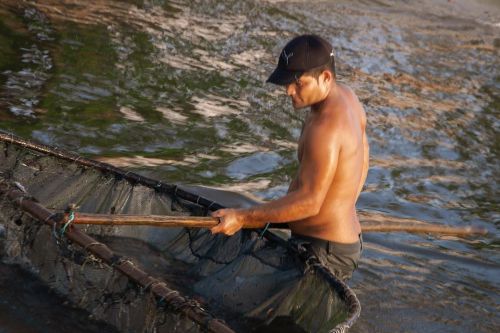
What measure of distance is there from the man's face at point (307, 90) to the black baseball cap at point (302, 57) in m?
0.05

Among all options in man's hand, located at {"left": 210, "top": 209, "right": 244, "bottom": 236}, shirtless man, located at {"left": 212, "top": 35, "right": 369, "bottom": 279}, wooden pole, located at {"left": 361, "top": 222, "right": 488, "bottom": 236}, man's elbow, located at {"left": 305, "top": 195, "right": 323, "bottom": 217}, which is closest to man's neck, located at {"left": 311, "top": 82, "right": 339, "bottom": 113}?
shirtless man, located at {"left": 212, "top": 35, "right": 369, "bottom": 279}

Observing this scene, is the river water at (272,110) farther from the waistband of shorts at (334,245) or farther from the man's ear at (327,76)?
the man's ear at (327,76)

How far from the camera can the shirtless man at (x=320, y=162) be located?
442 cm

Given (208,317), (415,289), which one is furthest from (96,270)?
(415,289)

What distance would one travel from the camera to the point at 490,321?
5.88 meters

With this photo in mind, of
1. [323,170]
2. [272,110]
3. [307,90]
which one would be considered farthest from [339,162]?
[272,110]

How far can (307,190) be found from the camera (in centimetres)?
446

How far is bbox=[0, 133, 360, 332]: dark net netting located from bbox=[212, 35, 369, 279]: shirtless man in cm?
24

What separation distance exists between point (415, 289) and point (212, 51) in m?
7.72

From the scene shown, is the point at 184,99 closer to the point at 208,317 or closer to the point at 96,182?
the point at 96,182

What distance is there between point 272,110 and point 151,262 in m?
5.21

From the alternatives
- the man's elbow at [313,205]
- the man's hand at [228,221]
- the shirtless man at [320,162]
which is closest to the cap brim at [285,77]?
the shirtless man at [320,162]

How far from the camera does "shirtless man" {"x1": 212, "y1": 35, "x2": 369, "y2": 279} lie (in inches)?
174

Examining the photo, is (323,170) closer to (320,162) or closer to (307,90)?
A: (320,162)
